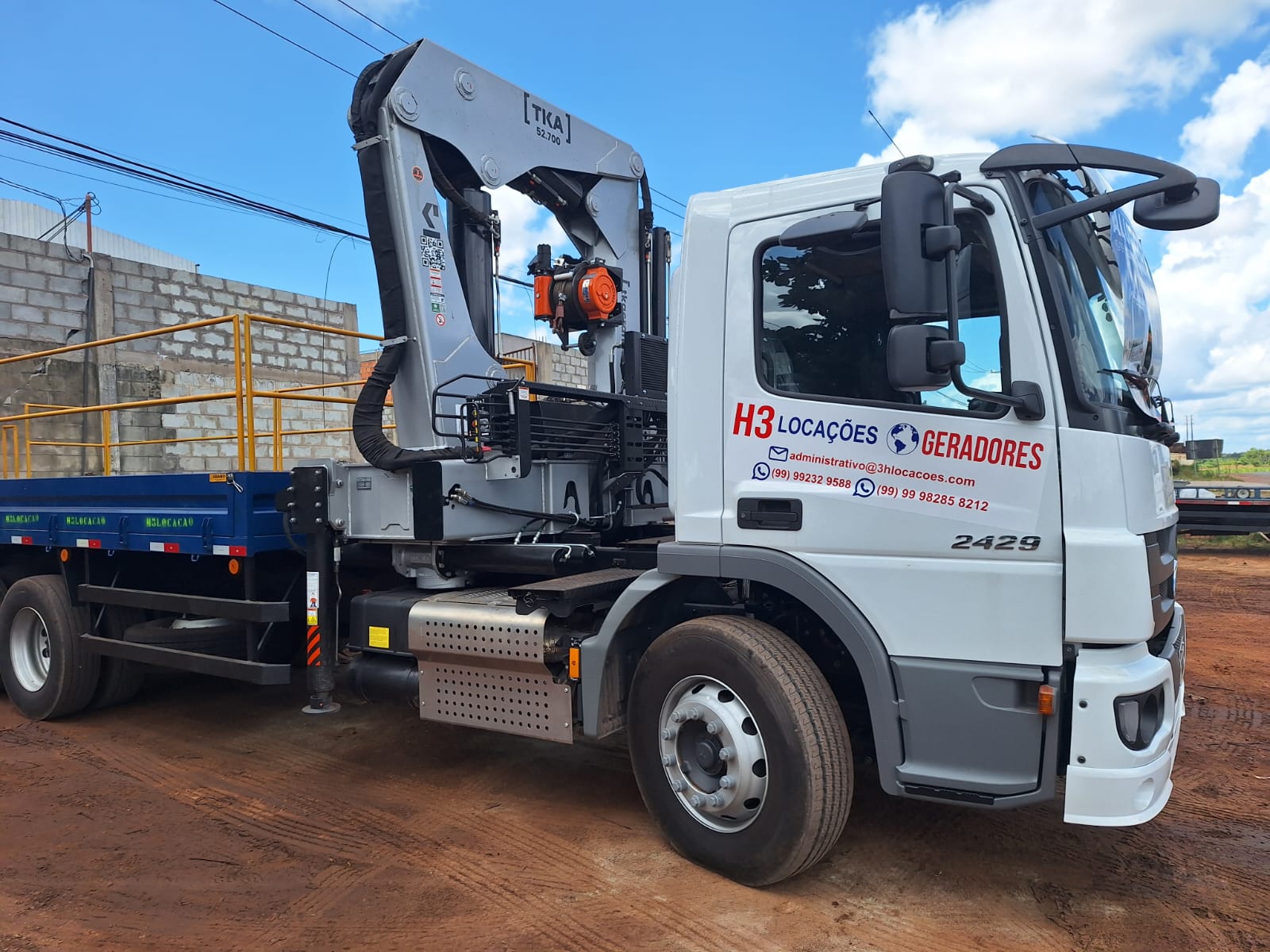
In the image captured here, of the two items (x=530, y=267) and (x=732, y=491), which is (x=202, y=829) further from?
(x=530, y=267)

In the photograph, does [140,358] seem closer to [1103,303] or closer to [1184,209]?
[1103,303]

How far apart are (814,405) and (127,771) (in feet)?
14.8

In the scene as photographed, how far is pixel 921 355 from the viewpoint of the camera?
9.74ft

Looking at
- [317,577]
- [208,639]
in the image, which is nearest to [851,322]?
[317,577]

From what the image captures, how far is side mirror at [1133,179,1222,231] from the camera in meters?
3.07

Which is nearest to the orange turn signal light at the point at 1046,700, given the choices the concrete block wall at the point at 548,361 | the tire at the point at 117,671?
the tire at the point at 117,671

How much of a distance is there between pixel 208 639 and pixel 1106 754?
4970 millimetres

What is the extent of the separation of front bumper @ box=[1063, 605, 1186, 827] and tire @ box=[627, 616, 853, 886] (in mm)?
814

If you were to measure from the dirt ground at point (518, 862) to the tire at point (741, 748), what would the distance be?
20 centimetres

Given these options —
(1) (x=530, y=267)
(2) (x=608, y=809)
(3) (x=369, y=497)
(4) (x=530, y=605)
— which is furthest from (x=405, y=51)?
(2) (x=608, y=809)

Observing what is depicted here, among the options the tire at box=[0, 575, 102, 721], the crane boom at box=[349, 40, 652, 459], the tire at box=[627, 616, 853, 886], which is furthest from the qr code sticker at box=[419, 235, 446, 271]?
the tire at box=[0, 575, 102, 721]

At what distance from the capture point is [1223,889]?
11.6ft

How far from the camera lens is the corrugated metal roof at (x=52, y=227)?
19.3m

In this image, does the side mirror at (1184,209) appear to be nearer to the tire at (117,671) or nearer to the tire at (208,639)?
the tire at (208,639)
